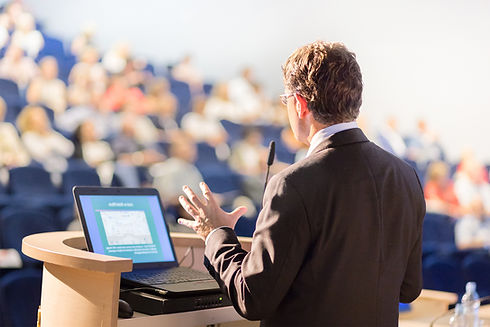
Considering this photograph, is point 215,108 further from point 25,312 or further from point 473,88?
point 25,312

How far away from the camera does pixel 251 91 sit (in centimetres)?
583

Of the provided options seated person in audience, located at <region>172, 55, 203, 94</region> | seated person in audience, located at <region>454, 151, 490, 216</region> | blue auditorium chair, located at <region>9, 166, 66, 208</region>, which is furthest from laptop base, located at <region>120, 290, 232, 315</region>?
seated person in audience, located at <region>454, 151, 490, 216</region>

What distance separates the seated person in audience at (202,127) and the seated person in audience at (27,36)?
1.28 meters

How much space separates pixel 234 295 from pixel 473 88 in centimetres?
527

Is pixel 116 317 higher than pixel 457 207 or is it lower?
higher

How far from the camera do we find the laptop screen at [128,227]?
1.37 meters

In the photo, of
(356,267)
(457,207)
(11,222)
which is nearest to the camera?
(356,267)

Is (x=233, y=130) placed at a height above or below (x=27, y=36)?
below

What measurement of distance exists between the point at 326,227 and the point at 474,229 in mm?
5022

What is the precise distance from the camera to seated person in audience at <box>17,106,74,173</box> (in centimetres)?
432

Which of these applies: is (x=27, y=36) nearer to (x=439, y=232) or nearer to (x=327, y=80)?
(x=439, y=232)

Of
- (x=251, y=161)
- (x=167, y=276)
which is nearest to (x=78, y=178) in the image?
(x=251, y=161)

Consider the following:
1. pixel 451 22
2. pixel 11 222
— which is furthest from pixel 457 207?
pixel 11 222

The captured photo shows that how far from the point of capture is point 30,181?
4.16 m
